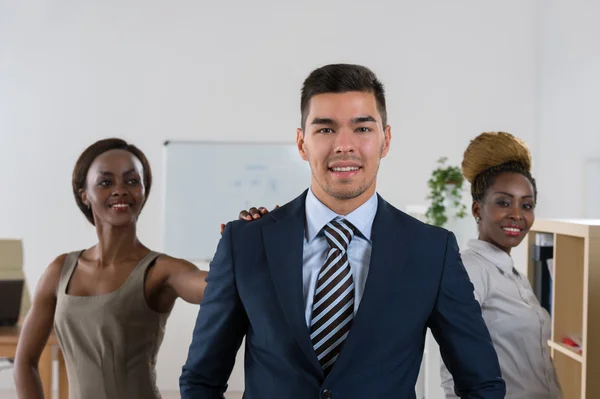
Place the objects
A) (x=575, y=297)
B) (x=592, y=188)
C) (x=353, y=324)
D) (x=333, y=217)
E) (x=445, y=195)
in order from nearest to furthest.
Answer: (x=353, y=324) → (x=333, y=217) → (x=575, y=297) → (x=445, y=195) → (x=592, y=188)

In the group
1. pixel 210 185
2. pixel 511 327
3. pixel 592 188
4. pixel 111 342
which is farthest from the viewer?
pixel 210 185

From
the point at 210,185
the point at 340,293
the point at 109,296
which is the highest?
the point at 210,185

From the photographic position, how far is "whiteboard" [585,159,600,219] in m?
5.82

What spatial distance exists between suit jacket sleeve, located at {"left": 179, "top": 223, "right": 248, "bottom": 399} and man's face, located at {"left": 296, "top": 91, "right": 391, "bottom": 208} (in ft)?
0.81

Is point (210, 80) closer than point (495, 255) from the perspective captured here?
No

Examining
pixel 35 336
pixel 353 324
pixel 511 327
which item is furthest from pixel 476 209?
pixel 35 336

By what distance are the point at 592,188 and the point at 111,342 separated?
4779 millimetres

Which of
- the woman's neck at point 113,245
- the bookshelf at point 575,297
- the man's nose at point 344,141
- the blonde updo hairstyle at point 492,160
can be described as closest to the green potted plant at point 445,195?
the bookshelf at point 575,297

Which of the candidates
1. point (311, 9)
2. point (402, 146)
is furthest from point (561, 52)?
point (311, 9)

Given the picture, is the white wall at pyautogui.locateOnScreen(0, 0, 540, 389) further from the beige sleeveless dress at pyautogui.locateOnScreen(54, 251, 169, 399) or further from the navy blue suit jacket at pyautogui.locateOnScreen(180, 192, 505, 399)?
the navy blue suit jacket at pyautogui.locateOnScreen(180, 192, 505, 399)

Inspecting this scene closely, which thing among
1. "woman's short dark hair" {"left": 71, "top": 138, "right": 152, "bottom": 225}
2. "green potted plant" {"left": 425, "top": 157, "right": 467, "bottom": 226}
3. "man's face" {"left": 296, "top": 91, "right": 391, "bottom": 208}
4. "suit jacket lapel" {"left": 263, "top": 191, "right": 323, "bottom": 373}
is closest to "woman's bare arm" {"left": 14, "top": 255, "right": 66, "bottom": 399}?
"woman's short dark hair" {"left": 71, "top": 138, "right": 152, "bottom": 225}

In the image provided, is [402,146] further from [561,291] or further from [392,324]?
[392,324]

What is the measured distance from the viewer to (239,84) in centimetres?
606

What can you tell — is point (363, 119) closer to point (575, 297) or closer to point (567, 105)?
point (575, 297)
